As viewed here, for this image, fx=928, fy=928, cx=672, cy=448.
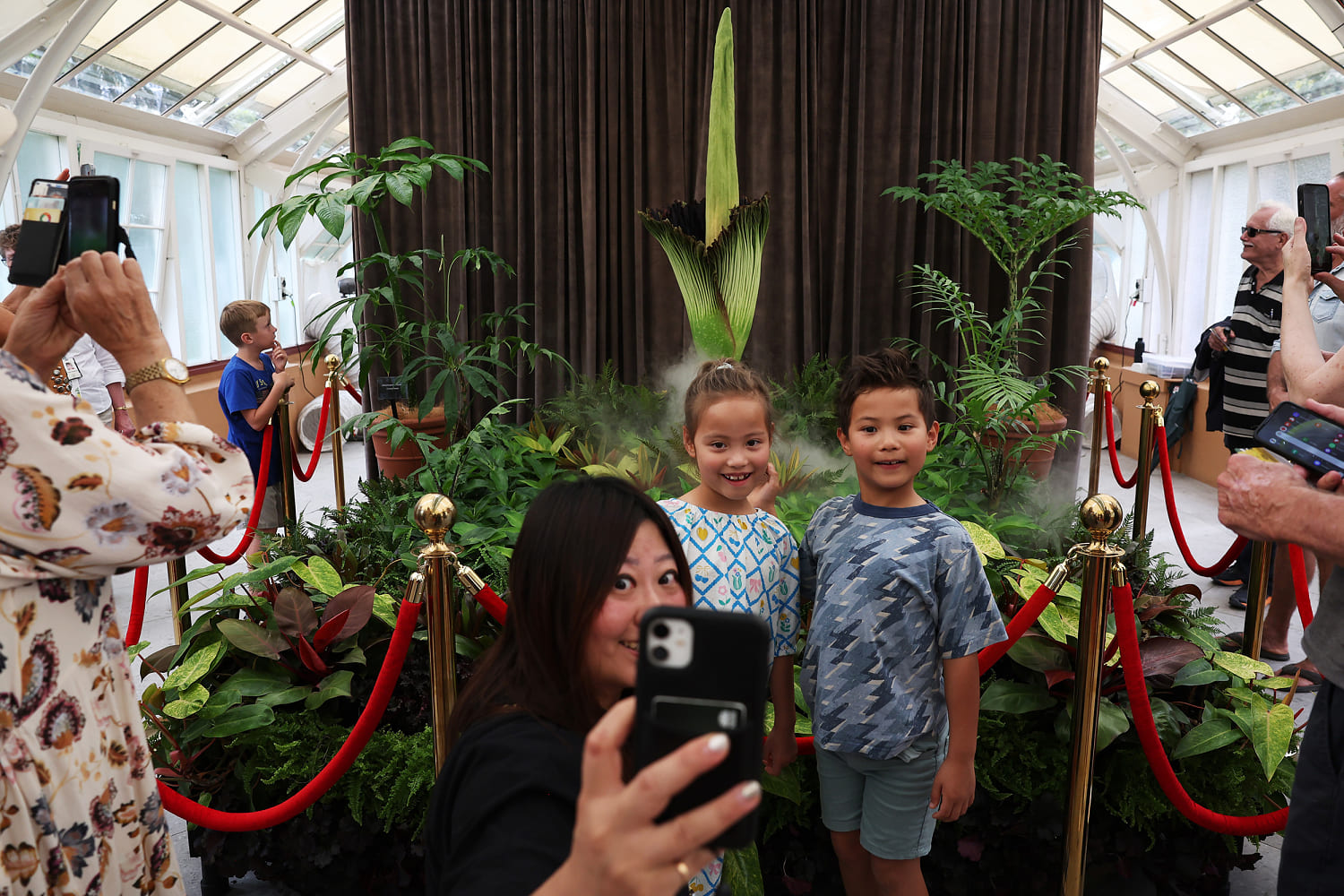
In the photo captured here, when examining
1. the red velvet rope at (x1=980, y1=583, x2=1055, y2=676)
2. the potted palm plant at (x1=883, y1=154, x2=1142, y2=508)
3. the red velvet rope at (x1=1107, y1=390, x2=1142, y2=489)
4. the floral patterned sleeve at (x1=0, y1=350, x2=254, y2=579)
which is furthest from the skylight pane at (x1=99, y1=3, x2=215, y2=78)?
the red velvet rope at (x1=980, y1=583, x2=1055, y2=676)

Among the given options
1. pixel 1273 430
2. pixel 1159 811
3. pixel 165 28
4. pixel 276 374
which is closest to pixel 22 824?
pixel 1273 430

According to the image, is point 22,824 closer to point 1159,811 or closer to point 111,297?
point 111,297

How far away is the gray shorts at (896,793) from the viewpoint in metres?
1.47

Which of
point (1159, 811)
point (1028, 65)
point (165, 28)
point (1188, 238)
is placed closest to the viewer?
point (1159, 811)

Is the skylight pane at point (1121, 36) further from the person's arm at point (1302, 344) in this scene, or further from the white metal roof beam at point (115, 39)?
the white metal roof beam at point (115, 39)

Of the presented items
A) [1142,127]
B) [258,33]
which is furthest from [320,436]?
[1142,127]

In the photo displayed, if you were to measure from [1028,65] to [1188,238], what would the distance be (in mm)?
3739

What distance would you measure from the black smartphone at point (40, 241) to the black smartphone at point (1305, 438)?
155 cm

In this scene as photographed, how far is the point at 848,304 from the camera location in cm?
465

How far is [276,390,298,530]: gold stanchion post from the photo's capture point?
3518 mm

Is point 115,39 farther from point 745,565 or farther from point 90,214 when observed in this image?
point 745,565

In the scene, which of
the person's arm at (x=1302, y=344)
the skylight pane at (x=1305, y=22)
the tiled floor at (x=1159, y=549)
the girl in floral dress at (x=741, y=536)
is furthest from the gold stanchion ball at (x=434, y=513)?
the skylight pane at (x=1305, y=22)

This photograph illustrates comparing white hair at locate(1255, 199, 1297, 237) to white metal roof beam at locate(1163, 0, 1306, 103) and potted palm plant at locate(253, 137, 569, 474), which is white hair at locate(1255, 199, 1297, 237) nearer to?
potted palm plant at locate(253, 137, 569, 474)

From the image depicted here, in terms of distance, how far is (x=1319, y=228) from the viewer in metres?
1.91
